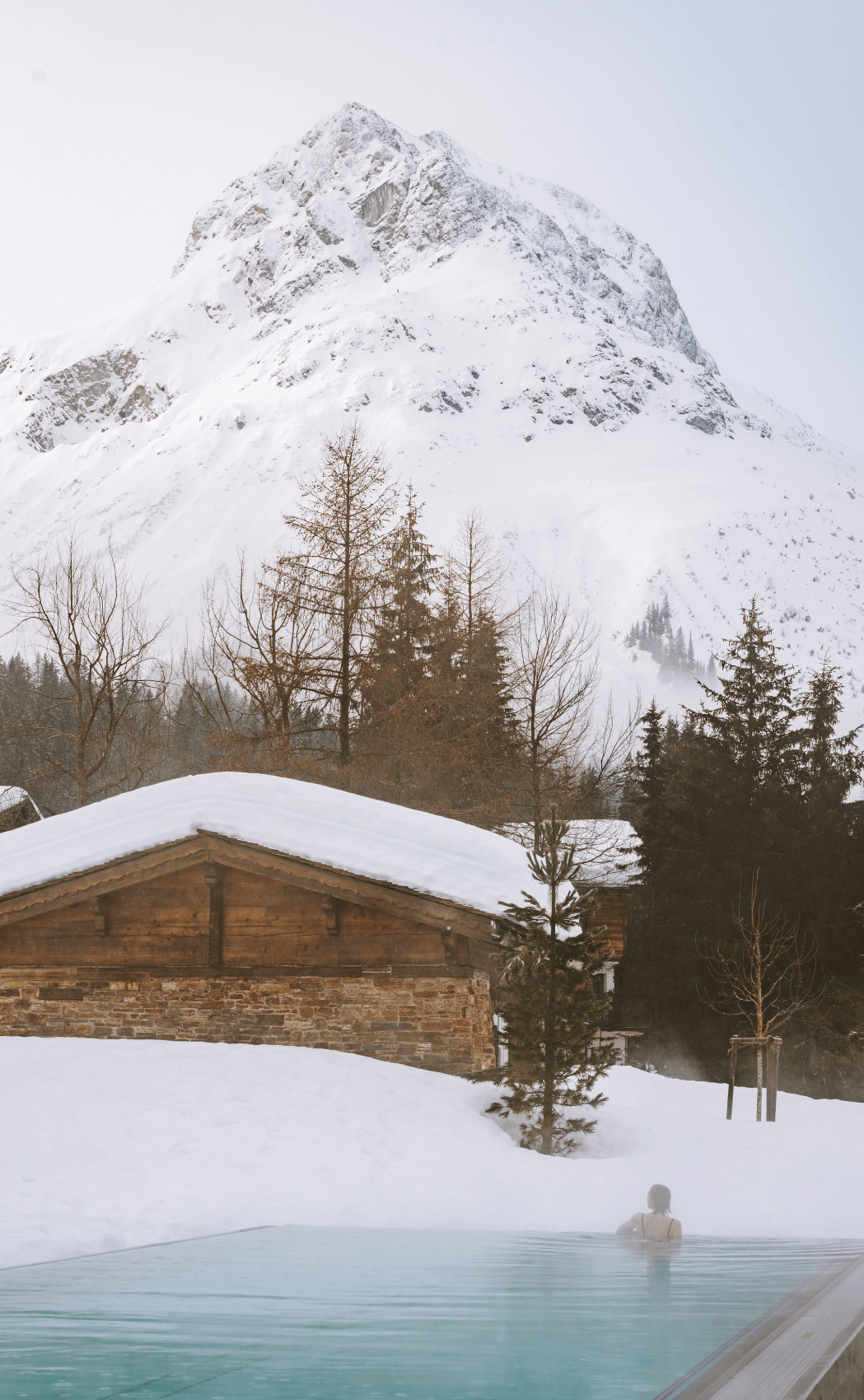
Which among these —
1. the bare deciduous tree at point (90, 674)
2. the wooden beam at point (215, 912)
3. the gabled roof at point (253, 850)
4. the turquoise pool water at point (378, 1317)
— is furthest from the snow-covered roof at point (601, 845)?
the turquoise pool water at point (378, 1317)

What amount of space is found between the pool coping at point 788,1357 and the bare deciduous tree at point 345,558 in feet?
66.9

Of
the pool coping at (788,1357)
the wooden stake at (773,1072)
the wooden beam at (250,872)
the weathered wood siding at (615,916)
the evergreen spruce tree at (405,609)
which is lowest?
the wooden stake at (773,1072)

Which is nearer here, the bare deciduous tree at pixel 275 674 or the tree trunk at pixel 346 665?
the bare deciduous tree at pixel 275 674

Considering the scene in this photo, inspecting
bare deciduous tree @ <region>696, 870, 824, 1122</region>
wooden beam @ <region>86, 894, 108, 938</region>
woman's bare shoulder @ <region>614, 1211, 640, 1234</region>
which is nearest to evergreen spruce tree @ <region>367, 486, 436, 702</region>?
bare deciduous tree @ <region>696, 870, 824, 1122</region>

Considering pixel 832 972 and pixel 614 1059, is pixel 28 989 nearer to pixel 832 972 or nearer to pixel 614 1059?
pixel 614 1059

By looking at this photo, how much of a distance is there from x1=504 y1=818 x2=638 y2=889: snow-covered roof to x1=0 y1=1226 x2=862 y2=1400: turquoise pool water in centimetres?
1548

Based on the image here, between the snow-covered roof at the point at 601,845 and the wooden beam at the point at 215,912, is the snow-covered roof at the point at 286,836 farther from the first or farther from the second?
the snow-covered roof at the point at 601,845

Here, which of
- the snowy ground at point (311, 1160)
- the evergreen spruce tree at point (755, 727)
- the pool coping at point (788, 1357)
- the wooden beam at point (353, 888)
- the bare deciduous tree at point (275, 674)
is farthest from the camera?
the evergreen spruce tree at point (755, 727)

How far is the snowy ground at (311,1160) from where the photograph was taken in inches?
407

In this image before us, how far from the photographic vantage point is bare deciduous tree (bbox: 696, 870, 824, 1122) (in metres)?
30.5

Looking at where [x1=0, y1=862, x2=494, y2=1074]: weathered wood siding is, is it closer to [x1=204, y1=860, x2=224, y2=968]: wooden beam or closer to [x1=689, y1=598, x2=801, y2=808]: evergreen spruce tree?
[x1=204, y1=860, x2=224, y2=968]: wooden beam

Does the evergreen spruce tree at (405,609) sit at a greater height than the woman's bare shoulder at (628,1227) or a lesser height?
greater

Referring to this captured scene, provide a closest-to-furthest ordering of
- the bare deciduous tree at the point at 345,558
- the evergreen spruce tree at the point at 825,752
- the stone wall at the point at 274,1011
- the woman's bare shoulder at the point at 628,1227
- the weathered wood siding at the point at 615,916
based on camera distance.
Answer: the woman's bare shoulder at the point at 628,1227 → the stone wall at the point at 274,1011 → the bare deciduous tree at the point at 345,558 → the weathered wood siding at the point at 615,916 → the evergreen spruce tree at the point at 825,752

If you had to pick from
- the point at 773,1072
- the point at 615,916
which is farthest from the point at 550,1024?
the point at 615,916
